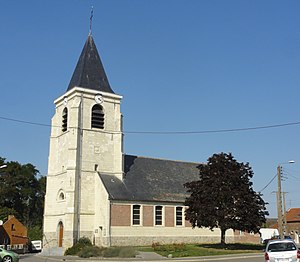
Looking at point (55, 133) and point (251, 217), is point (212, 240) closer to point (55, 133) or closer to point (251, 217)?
point (251, 217)

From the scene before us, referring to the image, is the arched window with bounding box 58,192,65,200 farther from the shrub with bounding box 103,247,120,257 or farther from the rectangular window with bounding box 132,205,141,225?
the shrub with bounding box 103,247,120,257

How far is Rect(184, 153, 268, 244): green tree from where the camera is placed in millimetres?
33250

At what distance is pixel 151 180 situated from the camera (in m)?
45.2

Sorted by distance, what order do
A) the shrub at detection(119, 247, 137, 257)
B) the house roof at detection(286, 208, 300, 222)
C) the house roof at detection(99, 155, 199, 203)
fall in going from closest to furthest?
1. the shrub at detection(119, 247, 137, 257)
2. the house roof at detection(99, 155, 199, 203)
3. the house roof at detection(286, 208, 300, 222)

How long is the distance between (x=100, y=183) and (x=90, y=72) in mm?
12100

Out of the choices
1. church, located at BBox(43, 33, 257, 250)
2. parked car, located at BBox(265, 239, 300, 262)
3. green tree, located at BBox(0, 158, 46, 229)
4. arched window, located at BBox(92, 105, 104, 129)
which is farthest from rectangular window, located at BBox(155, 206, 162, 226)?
green tree, located at BBox(0, 158, 46, 229)

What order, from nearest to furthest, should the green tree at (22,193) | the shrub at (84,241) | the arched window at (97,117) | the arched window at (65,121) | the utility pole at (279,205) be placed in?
the utility pole at (279,205) → the shrub at (84,241) → the arched window at (97,117) → the arched window at (65,121) → the green tree at (22,193)

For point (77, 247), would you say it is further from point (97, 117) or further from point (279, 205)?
point (279, 205)

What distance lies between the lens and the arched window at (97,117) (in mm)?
43691

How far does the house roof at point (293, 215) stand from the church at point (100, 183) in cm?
3005

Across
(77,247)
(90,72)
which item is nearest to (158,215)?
(77,247)

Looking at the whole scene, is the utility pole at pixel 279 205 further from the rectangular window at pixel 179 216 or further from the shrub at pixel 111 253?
the shrub at pixel 111 253

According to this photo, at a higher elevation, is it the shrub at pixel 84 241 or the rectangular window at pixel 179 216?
the rectangular window at pixel 179 216

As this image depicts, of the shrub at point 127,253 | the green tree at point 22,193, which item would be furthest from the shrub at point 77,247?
the green tree at point 22,193
